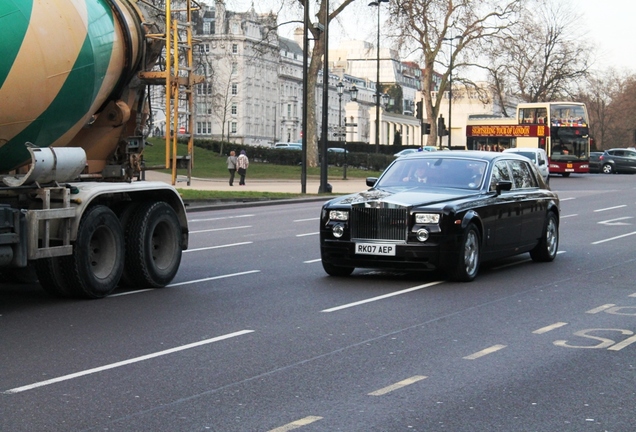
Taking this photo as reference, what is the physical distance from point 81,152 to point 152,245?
1.70 m

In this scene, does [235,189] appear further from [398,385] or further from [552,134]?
[398,385]

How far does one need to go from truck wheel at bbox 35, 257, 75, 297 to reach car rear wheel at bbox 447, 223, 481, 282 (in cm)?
449

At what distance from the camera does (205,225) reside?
23141mm

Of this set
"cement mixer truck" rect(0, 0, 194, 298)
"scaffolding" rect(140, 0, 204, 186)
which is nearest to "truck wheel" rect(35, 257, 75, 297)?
"cement mixer truck" rect(0, 0, 194, 298)

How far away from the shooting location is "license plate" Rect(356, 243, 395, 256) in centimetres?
1255

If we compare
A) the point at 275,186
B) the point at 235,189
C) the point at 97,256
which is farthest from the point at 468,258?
the point at 275,186

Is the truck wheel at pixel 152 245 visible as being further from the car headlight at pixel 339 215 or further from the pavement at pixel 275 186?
the pavement at pixel 275 186

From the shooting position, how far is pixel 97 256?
11297 mm

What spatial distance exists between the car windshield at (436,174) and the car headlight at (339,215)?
148 cm

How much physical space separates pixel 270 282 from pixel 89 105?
3105 mm

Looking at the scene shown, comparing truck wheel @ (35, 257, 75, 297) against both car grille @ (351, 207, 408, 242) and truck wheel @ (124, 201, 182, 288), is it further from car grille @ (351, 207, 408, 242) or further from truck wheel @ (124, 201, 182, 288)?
car grille @ (351, 207, 408, 242)

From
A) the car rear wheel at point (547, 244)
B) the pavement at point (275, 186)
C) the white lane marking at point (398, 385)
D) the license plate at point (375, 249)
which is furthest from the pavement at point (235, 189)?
the white lane marking at point (398, 385)

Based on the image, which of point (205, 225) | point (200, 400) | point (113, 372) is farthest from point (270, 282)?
point (205, 225)

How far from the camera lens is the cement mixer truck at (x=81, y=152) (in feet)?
32.9
